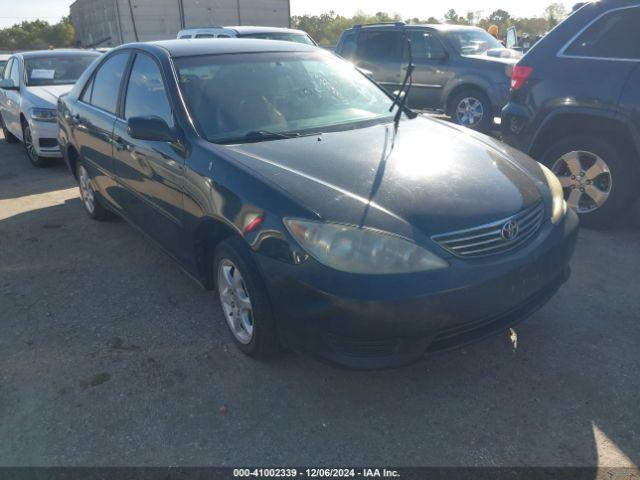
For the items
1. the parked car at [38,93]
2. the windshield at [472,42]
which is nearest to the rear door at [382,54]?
the windshield at [472,42]

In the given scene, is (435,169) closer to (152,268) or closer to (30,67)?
(152,268)

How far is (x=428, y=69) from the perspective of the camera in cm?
936

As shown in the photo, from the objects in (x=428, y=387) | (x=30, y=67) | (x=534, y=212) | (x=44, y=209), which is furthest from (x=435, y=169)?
(x=30, y=67)

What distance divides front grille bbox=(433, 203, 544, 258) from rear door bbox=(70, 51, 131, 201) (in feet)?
9.29

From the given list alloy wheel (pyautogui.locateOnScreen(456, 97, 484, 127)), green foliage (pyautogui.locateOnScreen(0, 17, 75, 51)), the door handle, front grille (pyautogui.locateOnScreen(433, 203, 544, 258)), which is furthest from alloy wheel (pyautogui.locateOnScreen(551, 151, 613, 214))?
green foliage (pyautogui.locateOnScreen(0, 17, 75, 51))

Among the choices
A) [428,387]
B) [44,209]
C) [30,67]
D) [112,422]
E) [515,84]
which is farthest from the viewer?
[30,67]

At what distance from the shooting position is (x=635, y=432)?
93.0 inches

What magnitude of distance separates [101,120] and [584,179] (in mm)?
3995

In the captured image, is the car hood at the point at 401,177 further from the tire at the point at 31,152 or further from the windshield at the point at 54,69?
the windshield at the point at 54,69

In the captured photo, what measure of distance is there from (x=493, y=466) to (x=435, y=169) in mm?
1434

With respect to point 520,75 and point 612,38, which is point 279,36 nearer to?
point 520,75

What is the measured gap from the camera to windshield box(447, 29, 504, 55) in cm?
916

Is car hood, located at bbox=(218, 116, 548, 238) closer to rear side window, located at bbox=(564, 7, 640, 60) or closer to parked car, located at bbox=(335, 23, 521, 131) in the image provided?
rear side window, located at bbox=(564, 7, 640, 60)

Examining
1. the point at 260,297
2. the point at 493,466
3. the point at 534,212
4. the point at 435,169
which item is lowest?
the point at 493,466
